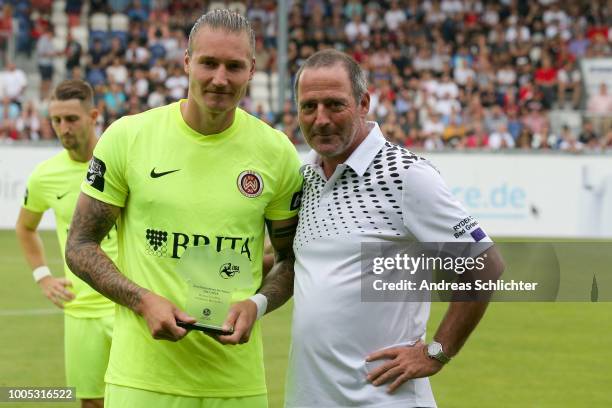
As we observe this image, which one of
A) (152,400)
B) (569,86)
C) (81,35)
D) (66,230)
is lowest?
(569,86)

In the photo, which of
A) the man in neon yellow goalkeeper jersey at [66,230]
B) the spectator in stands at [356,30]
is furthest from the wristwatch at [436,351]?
the spectator in stands at [356,30]

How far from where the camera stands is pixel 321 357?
166 inches

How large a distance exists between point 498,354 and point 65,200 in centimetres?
526

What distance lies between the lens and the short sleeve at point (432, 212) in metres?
4.09

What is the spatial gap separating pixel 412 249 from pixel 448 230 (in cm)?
19

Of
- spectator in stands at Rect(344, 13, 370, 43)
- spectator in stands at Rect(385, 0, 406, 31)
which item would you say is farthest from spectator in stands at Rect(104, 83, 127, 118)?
spectator in stands at Rect(385, 0, 406, 31)

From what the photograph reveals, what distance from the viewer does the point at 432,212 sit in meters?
4.09

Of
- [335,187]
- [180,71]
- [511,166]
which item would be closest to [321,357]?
[335,187]

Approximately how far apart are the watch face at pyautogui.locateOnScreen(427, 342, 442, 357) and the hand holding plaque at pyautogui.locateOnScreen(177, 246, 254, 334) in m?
0.81

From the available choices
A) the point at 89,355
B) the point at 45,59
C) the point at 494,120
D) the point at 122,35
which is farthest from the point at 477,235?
the point at 122,35

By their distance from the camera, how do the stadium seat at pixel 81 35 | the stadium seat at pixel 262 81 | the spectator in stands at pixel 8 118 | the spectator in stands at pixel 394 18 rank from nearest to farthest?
1. the spectator in stands at pixel 8 118
2. the stadium seat at pixel 262 81
3. the stadium seat at pixel 81 35
4. the spectator in stands at pixel 394 18

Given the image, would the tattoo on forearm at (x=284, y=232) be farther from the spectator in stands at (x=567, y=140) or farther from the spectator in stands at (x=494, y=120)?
the spectator in stands at (x=494, y=120)

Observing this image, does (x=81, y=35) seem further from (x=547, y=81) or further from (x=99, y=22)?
(x=547, y=81)

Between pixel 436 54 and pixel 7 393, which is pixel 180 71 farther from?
pixel 7 393
